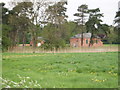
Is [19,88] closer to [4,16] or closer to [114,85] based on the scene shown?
[114,85]

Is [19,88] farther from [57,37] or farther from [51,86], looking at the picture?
[57,37]

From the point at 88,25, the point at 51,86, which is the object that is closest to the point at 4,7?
the point at 88,25

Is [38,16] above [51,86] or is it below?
above

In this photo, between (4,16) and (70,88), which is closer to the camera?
(70,88)

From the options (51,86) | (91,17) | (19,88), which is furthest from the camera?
(91,17)

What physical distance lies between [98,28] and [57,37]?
49.6 feet

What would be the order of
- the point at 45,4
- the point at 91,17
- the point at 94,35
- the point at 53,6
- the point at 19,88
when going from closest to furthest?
1. the point at 19,88
2. the point at 45,4
3. the point at 53,6
4. the point at 91,17
5. the point at 94,35

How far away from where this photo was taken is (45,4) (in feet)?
123

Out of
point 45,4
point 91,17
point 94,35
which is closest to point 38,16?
point 45,4

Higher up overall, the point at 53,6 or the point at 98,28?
the point at 53,6

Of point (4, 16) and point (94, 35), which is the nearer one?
point (4, 16)

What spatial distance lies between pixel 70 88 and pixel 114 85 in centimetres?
181

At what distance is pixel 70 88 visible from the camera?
743 cm

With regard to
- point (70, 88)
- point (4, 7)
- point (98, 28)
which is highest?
point (4, 7)
